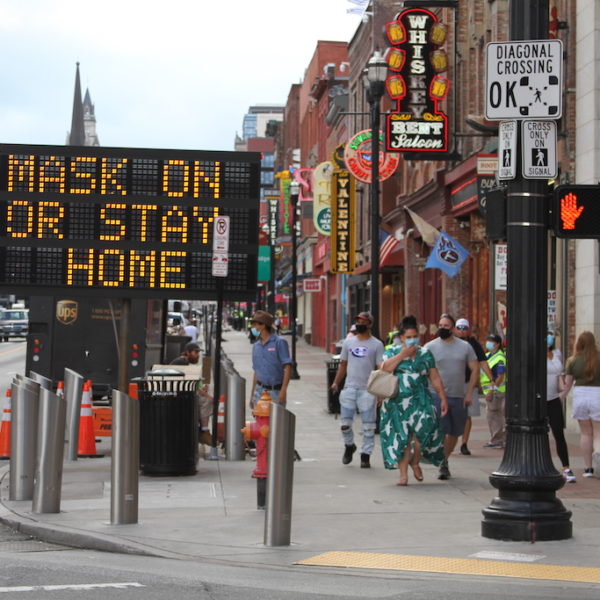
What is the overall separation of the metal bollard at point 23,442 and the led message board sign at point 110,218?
3.07 meters

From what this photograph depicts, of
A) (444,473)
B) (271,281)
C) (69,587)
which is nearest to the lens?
(69,587)

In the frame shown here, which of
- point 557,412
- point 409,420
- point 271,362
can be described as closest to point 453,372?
point 557,412

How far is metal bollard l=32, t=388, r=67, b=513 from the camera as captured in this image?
11109 mm

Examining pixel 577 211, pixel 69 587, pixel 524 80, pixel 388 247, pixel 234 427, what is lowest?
pixel 69 587

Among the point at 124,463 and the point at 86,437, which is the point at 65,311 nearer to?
the point at 86,437

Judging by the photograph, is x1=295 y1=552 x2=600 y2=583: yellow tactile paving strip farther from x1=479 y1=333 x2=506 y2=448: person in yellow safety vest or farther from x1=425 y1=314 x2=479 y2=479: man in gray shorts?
x1=479 y1=333 x2=506 y2=448: person in yellow safety vest

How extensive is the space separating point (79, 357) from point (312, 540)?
615 inches

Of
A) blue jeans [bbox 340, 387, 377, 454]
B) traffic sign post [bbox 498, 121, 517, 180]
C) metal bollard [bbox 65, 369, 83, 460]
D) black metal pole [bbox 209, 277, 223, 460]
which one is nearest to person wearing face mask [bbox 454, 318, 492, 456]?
blue jeans [bbox 340, 387, 377, 454]

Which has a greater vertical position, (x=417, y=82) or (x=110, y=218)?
(x=417, y=82)

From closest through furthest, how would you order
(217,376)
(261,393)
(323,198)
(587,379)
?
(587,379) < (261,393) < (217,376) < (323,198)

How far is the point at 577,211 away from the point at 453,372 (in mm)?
5412

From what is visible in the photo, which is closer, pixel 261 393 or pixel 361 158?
pixel 261 393

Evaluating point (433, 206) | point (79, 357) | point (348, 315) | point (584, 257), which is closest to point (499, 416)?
point (584, 257)

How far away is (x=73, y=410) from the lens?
647 inches
